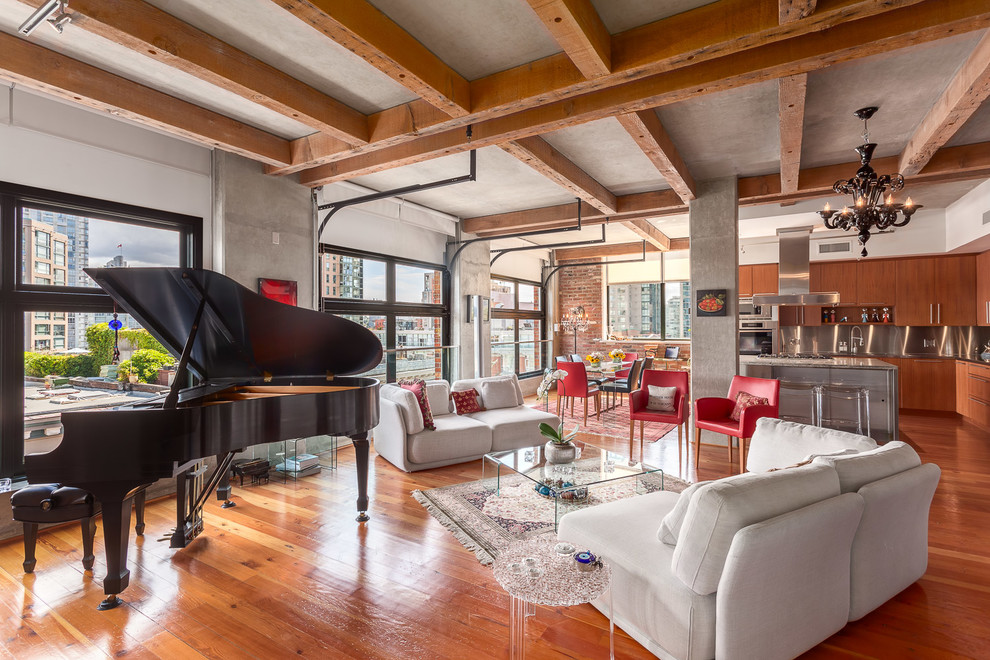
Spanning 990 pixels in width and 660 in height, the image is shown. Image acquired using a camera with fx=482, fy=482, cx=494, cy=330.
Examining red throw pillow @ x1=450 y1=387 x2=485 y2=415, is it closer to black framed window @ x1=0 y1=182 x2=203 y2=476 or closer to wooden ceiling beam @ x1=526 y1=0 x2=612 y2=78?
black framed window @ x1=0 y1=182 x2=203 y2=476

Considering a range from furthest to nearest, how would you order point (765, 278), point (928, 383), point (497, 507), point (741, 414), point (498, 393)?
point (765, 278)
point (928, 383)
point (498, 393)
point (741, 414)
point (497, 507)

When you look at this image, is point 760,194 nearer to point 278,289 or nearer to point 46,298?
point 278,289

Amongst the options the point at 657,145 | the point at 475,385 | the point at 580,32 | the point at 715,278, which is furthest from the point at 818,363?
the point at 580,32

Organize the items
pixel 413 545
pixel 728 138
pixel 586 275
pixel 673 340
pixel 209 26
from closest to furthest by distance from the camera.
Result: pixel 209 26
pixel 413 545
pixel 728 138
pixel 673 340
pixel 586 275

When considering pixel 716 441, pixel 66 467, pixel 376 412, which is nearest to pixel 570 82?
pixel 376 412

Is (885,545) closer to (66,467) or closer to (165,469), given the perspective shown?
(165,469)

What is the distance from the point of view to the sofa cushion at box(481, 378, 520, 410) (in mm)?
5609

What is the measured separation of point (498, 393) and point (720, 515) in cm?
389

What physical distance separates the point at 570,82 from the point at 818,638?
119 inches

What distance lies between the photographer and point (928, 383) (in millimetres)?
7555

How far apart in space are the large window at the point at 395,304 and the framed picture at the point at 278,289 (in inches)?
26.5

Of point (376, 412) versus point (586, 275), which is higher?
point (586, 275)

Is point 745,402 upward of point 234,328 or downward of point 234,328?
downward

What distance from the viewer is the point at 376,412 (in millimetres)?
3428
